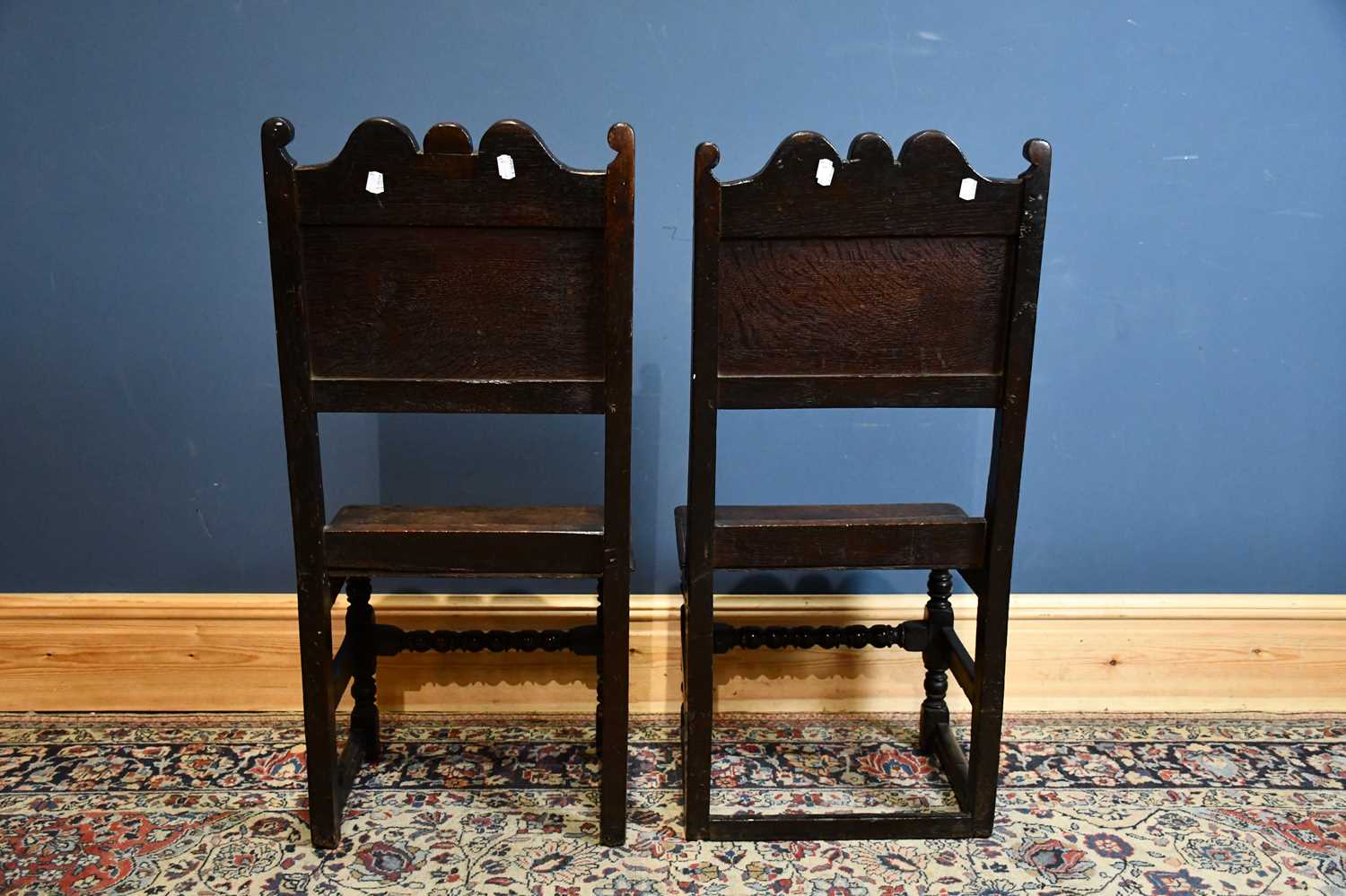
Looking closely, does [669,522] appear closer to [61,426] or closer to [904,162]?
[904,162]

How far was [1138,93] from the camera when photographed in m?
1.99

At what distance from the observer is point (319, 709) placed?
5.55 ft

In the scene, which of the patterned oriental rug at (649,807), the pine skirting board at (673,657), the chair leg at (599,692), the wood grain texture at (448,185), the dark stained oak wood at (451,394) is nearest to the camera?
the wood grain texture at (448,185)

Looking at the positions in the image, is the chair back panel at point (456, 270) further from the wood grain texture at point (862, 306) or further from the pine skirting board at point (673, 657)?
the pine skirting board at point (673, 657)

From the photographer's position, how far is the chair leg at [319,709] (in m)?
1.64

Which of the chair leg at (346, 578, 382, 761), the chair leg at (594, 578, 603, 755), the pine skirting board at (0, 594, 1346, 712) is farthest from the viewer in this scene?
the pine skirting board at (0, 594, 1346, 712)

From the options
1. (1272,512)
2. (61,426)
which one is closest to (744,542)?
(1272,512)

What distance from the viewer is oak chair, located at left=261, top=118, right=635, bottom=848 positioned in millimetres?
1466

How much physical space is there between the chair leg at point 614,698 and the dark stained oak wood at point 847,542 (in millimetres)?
175

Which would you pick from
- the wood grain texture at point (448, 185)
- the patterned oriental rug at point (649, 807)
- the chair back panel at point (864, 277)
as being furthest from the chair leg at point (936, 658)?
the wood grain texture at point (448, 185)

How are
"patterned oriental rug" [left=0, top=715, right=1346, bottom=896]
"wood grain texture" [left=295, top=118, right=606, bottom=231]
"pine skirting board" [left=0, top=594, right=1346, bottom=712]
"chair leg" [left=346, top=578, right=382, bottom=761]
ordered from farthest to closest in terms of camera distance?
"pine skirting board" [left=0, top=594, right=1346, bottom=712] < "chair leg" [left=346, top=578, right=382, bottom=761] < "patterned oriental rug" [left=0, top=715, right=1346, bottom=896] < "wood grain texture" [left=295, top=118, right=606, bottom=231]

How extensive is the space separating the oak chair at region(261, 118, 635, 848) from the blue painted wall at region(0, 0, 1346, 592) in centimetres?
50

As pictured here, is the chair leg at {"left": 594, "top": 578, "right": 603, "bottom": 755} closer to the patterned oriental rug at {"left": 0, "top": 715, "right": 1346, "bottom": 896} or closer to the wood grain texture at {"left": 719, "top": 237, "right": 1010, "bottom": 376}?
the patterned oriental rug at {"left": 0, "top": 715, "right": 1346, "bottom": 896}

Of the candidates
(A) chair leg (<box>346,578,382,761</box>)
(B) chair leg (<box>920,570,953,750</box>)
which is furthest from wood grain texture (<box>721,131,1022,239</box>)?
(A) chair leg (<box>346,578,382,761</box>)
